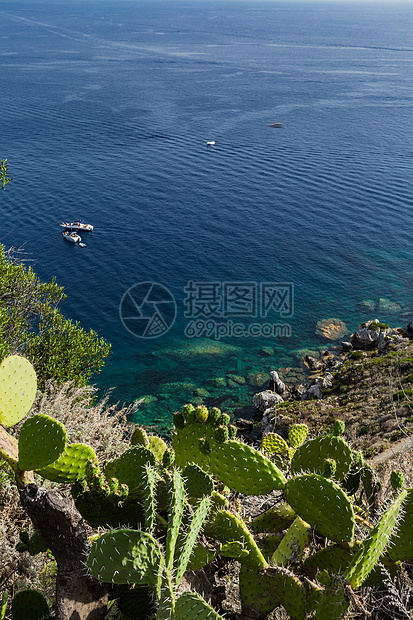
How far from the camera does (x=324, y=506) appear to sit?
486cm

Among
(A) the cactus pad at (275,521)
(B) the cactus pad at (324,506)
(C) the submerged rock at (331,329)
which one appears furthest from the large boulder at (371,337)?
(B) the cactus pad at (324,506)

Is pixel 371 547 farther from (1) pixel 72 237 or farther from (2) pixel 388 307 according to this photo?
(1) pixel 72 237

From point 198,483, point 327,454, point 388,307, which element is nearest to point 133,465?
point 198,483

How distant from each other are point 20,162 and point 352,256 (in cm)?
5639

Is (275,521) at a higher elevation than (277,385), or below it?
higher

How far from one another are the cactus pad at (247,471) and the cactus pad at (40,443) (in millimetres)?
1900

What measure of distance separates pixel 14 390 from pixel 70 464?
1.53 metres

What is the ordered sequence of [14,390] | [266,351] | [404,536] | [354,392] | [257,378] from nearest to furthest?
[404,536]
[14,390]
[354,392]
[257,378]
[266,351]

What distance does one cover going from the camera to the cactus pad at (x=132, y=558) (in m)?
4.18

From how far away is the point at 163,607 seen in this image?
4059 mm

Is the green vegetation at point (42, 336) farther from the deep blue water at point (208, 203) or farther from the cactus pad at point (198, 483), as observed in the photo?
the cactus pad at point (198, 483)

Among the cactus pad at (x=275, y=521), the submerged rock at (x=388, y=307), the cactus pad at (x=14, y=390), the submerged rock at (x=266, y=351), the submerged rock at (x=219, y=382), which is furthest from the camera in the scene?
the submerged rock at (x=388, y=307)

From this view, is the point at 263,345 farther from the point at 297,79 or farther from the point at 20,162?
the point at 297,79

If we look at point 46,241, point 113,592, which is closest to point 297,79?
point 46,241
